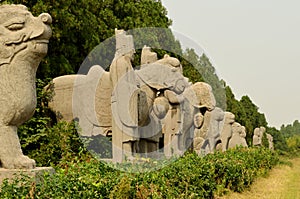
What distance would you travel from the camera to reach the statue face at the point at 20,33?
504 cm

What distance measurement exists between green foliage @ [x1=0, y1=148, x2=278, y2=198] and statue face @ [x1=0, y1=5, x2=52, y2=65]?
122cm

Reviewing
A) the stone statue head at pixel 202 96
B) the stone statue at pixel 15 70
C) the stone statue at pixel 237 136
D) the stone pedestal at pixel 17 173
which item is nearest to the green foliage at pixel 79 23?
the stone statue head at pixel 202 96

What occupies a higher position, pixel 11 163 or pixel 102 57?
pixel 102 57

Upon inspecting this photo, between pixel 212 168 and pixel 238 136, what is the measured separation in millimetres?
9969

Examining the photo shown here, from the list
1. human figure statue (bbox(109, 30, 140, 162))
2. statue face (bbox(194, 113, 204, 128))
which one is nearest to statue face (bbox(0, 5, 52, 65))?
human figure statue (bbox(109, 30, 140, 162))

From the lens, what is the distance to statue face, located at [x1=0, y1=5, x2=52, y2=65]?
5.04 meters

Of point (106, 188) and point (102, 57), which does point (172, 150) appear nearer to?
point (106, 188)

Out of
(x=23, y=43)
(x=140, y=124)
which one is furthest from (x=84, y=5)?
(x=23, y=43)

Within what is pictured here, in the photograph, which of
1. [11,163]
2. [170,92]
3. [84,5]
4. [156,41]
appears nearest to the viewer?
[11,163]

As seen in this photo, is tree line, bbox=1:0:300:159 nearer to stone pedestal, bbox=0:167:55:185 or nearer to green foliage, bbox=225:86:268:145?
green foliage, bbox=225:86:268:145

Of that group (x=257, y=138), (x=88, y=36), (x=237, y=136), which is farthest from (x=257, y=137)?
(x=88, y=36)

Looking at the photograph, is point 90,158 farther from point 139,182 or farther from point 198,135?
point 198,135

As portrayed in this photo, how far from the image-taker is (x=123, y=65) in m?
8.75

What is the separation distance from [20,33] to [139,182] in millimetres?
2202
